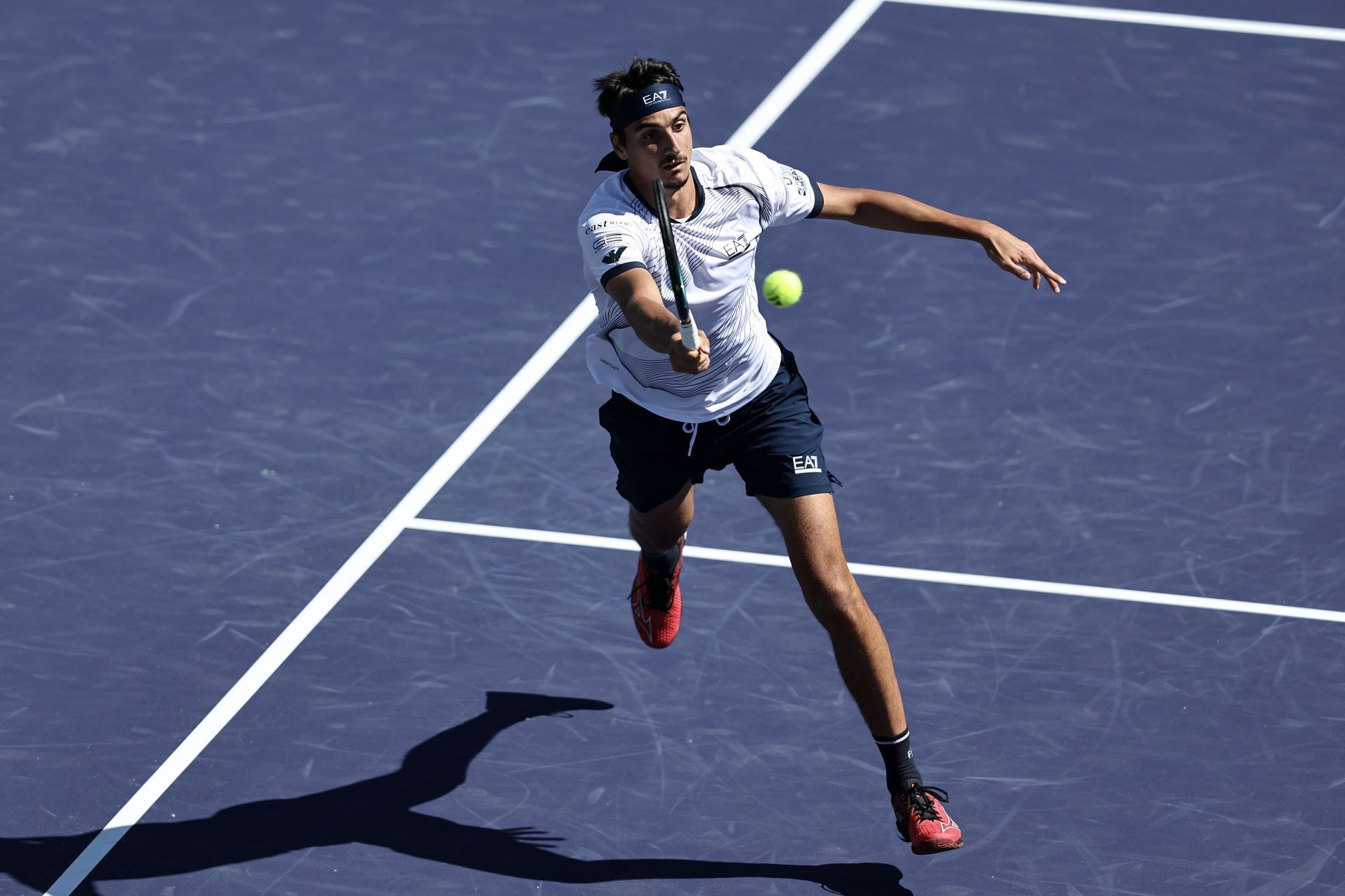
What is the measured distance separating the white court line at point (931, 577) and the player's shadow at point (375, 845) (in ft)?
4.40

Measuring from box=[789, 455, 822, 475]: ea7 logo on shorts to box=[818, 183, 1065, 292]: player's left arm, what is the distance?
0.73 meters

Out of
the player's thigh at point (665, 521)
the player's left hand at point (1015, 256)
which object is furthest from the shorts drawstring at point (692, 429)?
the player's left hand at point (1015, 256)

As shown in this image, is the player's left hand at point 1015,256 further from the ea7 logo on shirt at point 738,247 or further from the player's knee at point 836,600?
the player's knee at point 836,600

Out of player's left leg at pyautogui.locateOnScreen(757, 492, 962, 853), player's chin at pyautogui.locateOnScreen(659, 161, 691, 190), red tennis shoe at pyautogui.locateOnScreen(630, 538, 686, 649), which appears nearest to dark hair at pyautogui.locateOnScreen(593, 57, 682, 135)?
player's chin at pyautogui.locateOnScreen(659, 161, 691, 190)

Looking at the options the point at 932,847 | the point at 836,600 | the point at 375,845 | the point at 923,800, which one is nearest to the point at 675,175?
the point at 836,600

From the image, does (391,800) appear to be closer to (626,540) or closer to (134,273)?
(626,540)

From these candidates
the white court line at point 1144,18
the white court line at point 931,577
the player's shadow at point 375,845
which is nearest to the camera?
the player's shadow at point 375,845

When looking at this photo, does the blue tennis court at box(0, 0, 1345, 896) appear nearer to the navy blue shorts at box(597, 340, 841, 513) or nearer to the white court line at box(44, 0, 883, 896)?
the white court line at box(44, 0, 883, 896)

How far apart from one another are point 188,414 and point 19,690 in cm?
177

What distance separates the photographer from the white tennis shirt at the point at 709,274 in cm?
568

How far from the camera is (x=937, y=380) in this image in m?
8.06

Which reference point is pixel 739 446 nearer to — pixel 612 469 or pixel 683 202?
pixel 683 202

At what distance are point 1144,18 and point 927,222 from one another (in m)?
5.76

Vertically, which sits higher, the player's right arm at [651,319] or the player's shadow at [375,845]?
the player's right arm at [651,319]
